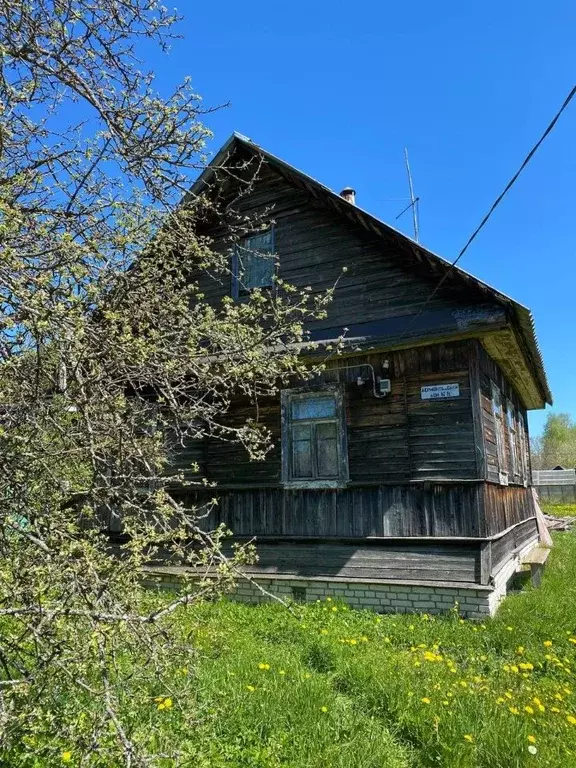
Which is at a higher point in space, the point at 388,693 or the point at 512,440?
the point at 512,440

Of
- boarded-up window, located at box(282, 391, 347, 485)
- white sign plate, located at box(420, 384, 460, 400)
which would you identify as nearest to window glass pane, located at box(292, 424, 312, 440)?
boarded-up window, located at box(282, 391, 347, 485)

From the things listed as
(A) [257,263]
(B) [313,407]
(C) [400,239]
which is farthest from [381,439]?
(A) [257,263]

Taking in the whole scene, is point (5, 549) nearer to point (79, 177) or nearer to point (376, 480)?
point (79, 177)

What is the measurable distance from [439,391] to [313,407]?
1.97 m

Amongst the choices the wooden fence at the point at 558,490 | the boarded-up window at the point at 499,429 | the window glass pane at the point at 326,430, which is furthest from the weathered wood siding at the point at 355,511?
the wooden fence at the point at 558,490

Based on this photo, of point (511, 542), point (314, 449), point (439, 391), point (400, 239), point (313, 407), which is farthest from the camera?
point (511, 542)

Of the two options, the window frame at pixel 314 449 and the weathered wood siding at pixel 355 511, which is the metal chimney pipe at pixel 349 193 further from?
the weathered wood siding at pixel 355 511

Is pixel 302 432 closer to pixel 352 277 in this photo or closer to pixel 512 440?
pixel 352 277

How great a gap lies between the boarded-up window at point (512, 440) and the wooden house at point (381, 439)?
4.42ft

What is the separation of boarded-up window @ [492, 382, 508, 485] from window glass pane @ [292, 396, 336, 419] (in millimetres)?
2760

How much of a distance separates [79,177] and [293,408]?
550 cm

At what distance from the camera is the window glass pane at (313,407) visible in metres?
8.42

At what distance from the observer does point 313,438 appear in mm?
8453

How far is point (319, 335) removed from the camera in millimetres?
8648
